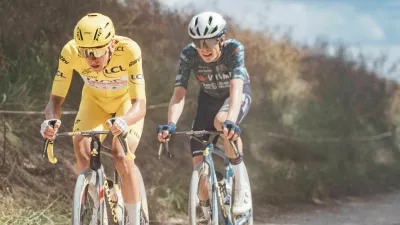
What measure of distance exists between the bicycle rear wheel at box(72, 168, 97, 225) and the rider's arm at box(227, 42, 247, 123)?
1.34 metres

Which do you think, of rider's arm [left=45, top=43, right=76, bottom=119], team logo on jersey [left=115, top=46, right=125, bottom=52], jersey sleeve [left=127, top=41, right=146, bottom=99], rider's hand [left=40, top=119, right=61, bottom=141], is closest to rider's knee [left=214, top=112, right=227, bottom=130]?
jersey sleeve [left=127, top=41, right=146, bottom=99]

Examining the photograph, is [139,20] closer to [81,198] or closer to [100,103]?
[100,103]

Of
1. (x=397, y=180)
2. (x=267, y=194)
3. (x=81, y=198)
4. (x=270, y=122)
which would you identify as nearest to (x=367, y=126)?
(x=397, y=180)

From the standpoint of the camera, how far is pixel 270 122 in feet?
40.0

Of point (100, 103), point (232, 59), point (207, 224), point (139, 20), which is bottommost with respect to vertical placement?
point (207, 224)

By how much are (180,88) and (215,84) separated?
1.44 feet

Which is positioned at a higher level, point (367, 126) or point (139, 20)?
point (139, 20)

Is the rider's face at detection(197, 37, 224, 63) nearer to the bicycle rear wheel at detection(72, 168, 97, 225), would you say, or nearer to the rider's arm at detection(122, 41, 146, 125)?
the rider's arm at detection(122, 41, 146, 125)

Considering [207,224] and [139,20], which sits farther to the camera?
[139,20]

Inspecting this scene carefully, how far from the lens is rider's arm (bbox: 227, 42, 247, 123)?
603 centimetres

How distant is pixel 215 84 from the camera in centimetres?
667

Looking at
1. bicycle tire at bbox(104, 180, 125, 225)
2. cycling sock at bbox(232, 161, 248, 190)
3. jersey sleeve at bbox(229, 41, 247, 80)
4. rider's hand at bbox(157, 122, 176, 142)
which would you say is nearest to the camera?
bicycle tire at bbox(104, 180, 125, 225)

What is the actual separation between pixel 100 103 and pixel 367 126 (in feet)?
33.5

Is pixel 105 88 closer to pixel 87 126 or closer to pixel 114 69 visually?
pixel 114 69
